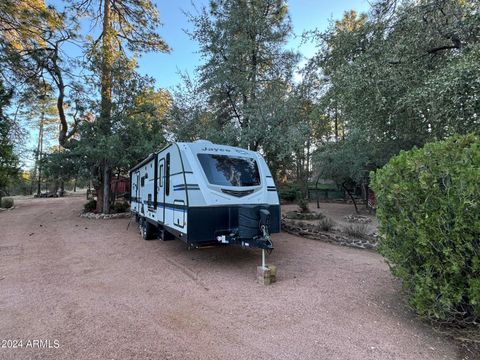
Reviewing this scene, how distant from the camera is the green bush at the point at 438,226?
2453mm

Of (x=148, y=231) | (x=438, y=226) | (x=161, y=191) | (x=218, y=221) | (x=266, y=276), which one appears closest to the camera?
(x=438, y=226)

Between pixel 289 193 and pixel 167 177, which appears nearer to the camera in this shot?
pixel 167 177

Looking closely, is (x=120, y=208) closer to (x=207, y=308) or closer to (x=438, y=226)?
(x=207, y=308)

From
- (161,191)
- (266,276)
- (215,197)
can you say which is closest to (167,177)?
(161,191)

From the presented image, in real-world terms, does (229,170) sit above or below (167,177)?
above

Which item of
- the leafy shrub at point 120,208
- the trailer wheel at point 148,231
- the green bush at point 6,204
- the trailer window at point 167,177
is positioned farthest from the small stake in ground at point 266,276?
the green bush at point 6,204

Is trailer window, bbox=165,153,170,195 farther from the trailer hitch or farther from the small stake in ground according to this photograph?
the small stake in ground

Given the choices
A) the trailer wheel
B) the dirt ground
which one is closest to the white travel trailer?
the dirt ground

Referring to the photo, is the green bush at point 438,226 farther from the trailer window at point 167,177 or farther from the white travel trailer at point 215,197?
the trailer window at point 167,177

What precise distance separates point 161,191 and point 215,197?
2001 millimetres

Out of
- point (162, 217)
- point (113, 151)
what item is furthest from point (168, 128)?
point (162, 217)

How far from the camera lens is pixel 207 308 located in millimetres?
3424

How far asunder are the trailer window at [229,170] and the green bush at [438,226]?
2727mm

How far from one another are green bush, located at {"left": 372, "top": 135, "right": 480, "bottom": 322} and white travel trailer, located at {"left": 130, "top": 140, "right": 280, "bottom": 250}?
76.4 inches
